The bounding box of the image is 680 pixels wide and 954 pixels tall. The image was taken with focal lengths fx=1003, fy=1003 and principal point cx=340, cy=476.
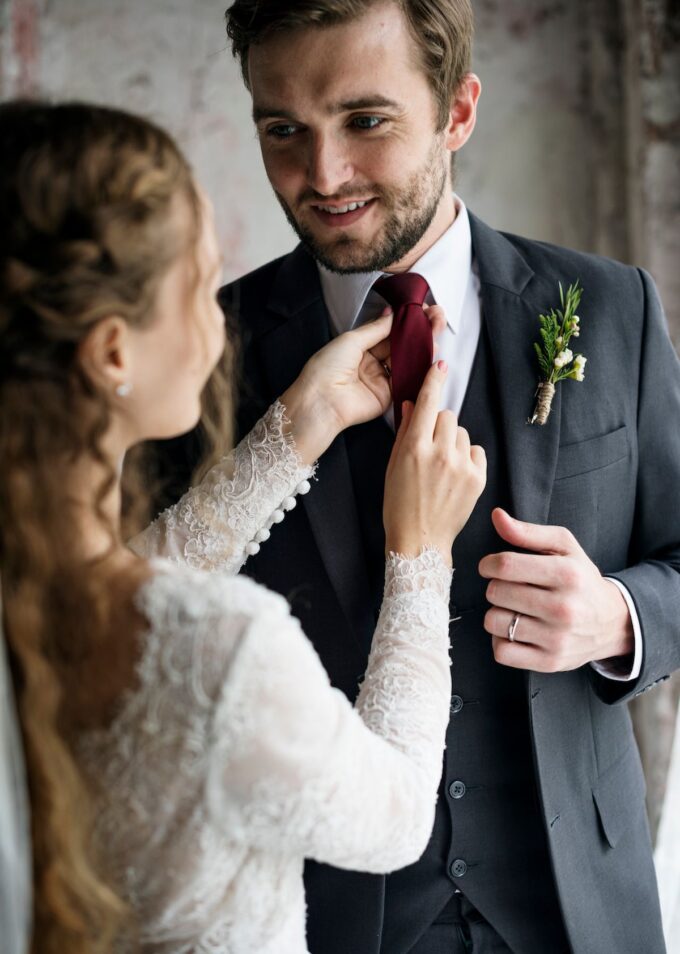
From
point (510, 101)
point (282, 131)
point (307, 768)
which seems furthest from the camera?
point (510, 101)

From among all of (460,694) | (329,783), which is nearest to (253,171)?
(460,694)

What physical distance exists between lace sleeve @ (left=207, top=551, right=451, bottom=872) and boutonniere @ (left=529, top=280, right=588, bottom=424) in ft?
2.08

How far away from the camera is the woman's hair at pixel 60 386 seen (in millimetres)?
1025

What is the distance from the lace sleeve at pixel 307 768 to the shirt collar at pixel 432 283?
81 centimetres

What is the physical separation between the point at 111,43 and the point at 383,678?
2.33 meters

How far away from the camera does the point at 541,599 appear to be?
1442mm

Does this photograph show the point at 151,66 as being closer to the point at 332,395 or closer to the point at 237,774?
the point at 332,395

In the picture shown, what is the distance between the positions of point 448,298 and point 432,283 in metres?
0.04

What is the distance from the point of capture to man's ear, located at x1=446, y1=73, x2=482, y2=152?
179 centimetres

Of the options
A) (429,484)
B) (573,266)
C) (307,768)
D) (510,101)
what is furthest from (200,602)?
(510,101)

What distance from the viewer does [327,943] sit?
5.17 feet

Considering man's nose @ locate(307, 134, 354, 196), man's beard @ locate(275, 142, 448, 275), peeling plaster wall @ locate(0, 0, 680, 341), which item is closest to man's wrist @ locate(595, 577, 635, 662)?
man's beard @ locate(275, 142, 448, 275)

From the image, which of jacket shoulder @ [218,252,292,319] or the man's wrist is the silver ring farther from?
jacket shoulder @ [218,252,292,319]

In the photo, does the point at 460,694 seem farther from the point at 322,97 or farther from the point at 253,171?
the point at 253,171
